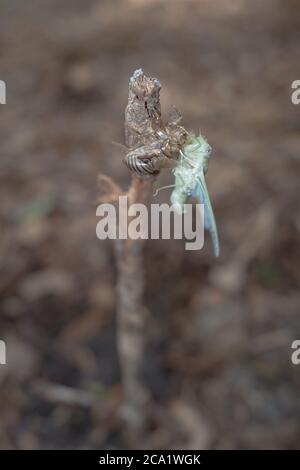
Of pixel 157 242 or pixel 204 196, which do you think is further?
pixel 157 242

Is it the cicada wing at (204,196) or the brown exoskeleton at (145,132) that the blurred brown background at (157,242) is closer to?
the cicada wing at (204,196)

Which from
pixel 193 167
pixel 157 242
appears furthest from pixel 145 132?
pixel 157 242

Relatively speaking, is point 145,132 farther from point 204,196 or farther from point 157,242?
point 157,242

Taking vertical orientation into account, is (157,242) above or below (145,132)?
above

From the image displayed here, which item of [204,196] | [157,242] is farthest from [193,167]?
[157,242]

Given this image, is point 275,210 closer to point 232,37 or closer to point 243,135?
point 243,135

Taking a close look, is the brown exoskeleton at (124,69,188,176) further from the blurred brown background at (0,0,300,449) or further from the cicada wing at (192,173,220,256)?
the blurred brown background at (0,0,300,449)

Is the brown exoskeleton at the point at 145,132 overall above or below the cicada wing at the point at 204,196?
above

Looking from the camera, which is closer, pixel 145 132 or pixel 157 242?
pixel 145 132

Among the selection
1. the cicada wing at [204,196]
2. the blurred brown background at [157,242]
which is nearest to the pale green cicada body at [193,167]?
the cicada wing at [204,196]
